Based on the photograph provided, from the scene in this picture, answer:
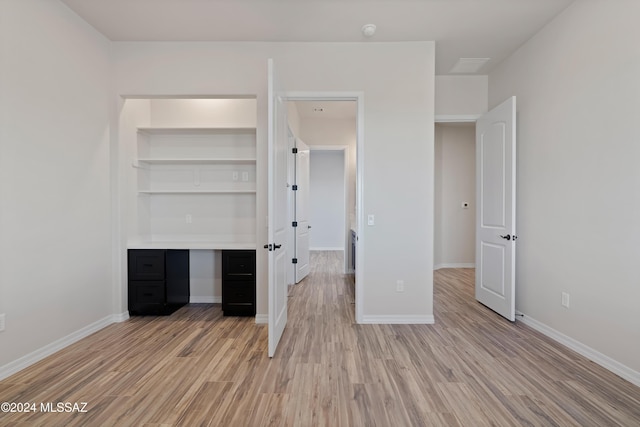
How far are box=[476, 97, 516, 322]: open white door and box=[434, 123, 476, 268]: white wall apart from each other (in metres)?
2.22

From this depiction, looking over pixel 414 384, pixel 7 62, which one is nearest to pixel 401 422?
pixel 414 384

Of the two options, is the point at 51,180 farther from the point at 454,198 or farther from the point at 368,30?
the point at 454,198

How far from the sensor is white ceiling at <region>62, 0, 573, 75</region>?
248 cm

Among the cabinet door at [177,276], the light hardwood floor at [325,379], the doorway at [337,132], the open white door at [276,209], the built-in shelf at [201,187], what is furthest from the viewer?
the doorway at [337,132]

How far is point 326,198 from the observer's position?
8.09 m

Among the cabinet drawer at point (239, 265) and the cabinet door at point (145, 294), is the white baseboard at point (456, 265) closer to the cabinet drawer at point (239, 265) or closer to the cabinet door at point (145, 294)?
the cabinet drawer at point (239, 265)

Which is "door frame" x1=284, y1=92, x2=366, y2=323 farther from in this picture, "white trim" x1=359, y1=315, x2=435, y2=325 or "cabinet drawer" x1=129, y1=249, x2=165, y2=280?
"cabinet drawer" x1=129, y1=249, x2=165, y2=280

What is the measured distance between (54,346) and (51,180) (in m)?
1.35

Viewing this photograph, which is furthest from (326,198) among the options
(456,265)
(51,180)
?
(51,180)

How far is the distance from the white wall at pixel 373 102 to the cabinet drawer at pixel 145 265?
43.8 inches

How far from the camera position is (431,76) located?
9.94 ft

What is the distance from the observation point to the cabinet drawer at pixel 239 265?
3154mm

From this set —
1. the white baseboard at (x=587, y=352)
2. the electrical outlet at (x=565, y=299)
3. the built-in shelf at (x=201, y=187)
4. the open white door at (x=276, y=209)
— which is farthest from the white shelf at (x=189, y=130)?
the white baseboard at (x=587, y=352)

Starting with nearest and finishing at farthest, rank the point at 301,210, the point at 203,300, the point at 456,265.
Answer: the point at 203,300, the point at 301,210, the point at 456,265
